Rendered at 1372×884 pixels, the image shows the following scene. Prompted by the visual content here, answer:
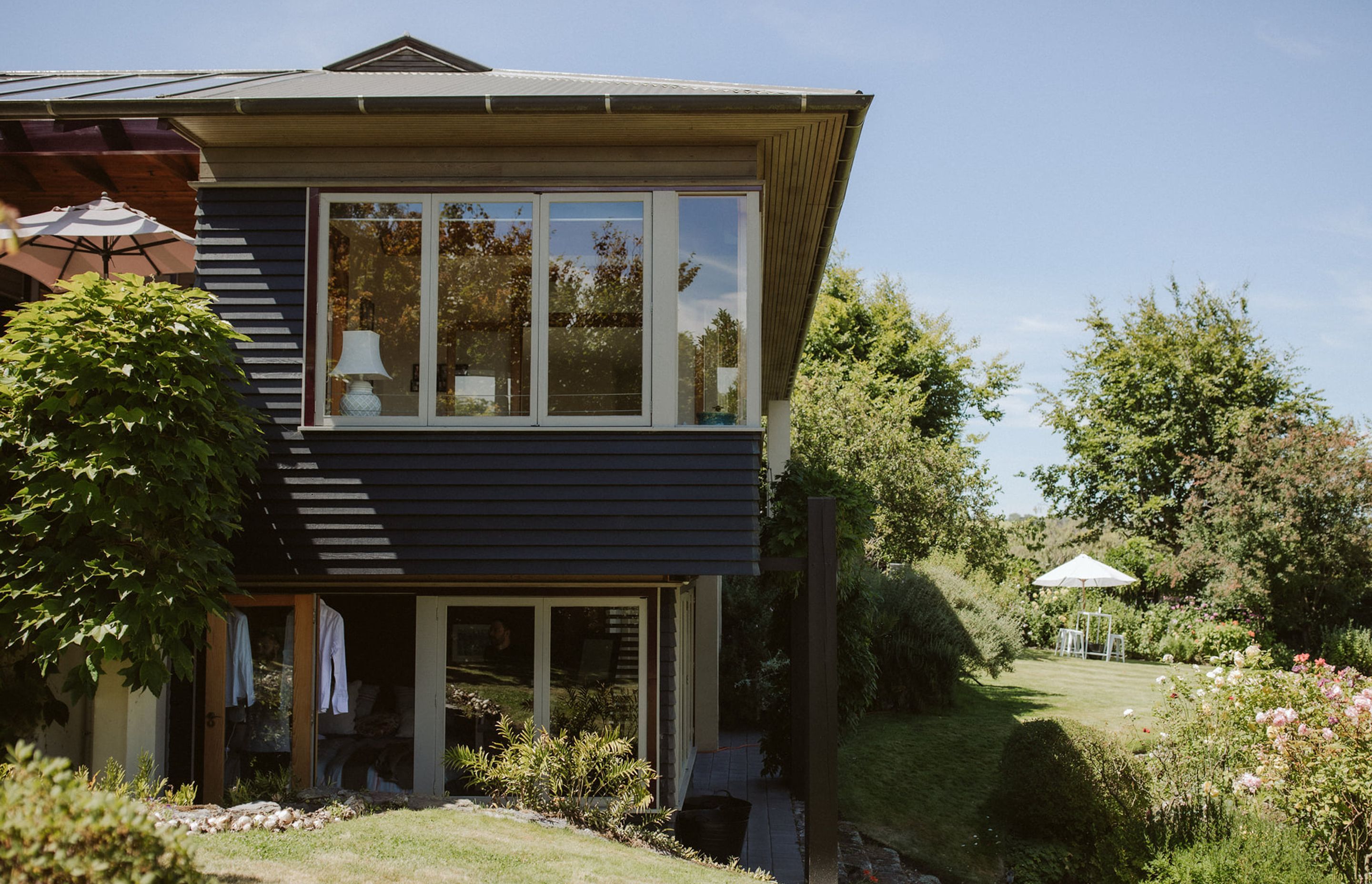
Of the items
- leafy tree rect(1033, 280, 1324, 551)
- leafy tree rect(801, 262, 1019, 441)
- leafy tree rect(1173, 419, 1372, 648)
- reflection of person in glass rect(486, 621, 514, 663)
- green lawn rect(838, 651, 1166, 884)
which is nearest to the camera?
reflection of person in glass rect(486, 621, 514, 663)

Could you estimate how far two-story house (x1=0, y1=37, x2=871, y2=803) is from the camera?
714cm

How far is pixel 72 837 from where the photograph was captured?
313 centimetres

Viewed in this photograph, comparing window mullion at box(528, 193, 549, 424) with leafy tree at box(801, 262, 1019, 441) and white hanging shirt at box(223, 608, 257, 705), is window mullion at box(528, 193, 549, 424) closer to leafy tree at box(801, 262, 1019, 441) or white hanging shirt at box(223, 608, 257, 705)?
white hanging shirt at box(223, 608, 257, 705)

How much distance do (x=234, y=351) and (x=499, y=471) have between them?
2.15 metres

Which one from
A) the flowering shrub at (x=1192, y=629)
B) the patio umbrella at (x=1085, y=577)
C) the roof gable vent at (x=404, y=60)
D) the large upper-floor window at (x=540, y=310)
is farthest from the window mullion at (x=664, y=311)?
the patio umbrella at (x=1085, y=577)

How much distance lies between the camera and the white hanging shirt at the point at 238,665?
7.67m

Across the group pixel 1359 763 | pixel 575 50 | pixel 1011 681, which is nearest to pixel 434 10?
pixel 575 50

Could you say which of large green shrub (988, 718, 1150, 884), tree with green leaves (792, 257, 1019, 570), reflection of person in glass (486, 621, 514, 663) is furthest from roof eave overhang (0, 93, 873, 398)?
tree with green leaves (792, 257, 1019, 570)

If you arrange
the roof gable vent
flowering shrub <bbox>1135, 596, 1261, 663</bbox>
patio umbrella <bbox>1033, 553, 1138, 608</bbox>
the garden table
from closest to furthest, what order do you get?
the roof gable vent
flowering shrub <bbox>1135, 596, 1261, 663</bbox>
patio umbrella <bbox>1033, 553, 1138, 608</bbox>
the garden table

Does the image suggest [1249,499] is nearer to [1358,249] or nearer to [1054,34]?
[1054,34]

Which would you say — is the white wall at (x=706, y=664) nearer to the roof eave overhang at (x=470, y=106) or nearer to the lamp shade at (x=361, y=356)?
the lamp shade at (x=361, y=356)

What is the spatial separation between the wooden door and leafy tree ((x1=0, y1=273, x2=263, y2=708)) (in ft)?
5.09

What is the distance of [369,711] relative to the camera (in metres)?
7.96

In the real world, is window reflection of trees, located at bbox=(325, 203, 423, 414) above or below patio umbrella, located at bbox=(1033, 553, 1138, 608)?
above
